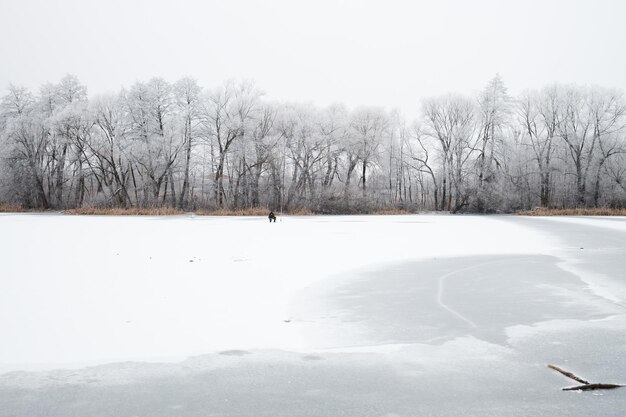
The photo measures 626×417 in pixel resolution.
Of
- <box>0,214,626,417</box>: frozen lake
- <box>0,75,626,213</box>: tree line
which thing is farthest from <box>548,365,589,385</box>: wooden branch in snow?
<box>0,75,626,213</box>: tree line

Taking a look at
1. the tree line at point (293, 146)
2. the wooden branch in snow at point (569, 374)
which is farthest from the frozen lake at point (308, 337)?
the tree line at point (293, 146)

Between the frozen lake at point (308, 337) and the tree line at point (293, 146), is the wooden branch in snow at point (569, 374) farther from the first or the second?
the tree line at point (293, 146)

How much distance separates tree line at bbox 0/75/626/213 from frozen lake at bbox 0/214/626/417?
1271 inches

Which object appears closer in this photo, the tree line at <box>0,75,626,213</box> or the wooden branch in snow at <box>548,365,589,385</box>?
the wooden branch in snow at <box>548,365,589,385</box>

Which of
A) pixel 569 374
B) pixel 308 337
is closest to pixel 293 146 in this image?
pixel 308 337

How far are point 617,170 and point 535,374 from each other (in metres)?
48.0

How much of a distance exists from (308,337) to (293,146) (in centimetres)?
4090

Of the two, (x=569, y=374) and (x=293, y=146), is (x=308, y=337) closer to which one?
(x=569, y=374)

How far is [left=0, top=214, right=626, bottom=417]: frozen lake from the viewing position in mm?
3705

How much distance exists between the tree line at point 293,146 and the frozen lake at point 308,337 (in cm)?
3228

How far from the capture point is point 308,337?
17.8ft

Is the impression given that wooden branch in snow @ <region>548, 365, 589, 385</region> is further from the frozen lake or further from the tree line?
the tree line

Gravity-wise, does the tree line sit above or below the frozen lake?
above

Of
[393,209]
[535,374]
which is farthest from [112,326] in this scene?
[393,209]
